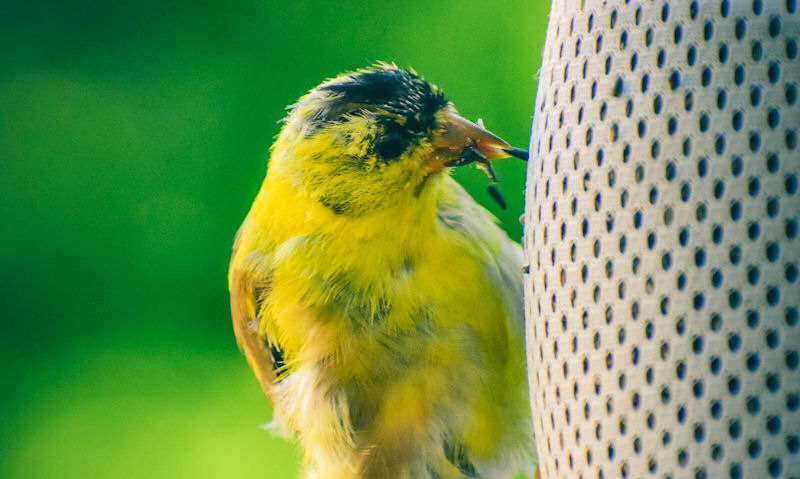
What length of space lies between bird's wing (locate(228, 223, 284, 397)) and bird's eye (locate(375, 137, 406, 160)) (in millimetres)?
245

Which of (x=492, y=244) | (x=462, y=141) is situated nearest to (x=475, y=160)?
(x=462, y=141)

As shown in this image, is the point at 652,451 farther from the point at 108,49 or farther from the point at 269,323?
the point at 108,49

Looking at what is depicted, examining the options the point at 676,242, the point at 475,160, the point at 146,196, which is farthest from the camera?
the point at 146,196

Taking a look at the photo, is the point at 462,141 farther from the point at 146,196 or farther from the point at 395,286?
the point at 146,196

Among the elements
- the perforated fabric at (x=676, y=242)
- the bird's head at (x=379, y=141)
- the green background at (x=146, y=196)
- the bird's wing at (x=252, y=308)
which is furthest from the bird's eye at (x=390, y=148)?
the green background at (x=146, y=196)

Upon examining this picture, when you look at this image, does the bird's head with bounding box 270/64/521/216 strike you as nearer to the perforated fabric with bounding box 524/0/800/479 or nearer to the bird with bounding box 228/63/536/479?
the bird with bounding box 228/63/536/479

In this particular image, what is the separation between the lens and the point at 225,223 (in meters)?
1.97

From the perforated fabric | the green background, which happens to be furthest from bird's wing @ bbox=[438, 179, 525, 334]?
the green background

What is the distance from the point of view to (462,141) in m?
0.99

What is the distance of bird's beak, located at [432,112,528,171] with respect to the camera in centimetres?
98

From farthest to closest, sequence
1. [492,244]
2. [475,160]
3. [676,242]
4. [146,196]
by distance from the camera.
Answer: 1. [146,196]
2. [492,244]
3. [475,160]
4. [676,242]

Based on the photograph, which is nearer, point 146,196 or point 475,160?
point 475,160

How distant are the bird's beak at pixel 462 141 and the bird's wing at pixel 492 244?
4.8 inches

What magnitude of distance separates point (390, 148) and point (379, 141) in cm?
2
